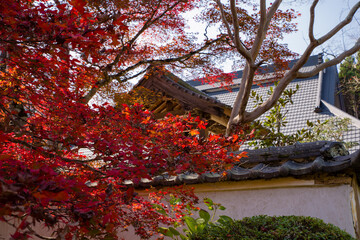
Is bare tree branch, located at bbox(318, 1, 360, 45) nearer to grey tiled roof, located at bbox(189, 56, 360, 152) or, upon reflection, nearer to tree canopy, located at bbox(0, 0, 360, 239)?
tree canopy, located at bbox(0, 0, 360, 239)

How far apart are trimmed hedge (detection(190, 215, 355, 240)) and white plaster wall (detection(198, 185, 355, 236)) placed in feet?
1.95

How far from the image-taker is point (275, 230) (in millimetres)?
3359

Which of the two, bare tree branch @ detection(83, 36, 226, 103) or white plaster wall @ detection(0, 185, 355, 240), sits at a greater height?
bare tree branch @ detection(83, 36, 226, 103)

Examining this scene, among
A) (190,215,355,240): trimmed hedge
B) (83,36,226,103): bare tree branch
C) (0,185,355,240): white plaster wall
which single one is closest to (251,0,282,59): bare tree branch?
(83,36,226,103): bare tree branch

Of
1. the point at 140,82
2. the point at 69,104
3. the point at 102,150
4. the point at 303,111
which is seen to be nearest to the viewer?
the point at 102,150

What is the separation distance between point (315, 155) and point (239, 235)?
1.64 metres

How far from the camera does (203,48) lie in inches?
303

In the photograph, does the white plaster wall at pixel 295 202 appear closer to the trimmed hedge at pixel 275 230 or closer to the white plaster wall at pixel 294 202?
the white plaster wall at pixel 294 202

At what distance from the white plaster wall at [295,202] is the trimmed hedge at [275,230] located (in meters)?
0.60

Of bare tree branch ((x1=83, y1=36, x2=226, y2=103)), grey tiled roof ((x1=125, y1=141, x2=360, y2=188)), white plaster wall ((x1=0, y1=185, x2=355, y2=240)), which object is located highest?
bare tree branch ((x1=83, y1=36, x2=226, y2=103))

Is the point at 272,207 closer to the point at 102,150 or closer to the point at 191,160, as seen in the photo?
the point at 191,160

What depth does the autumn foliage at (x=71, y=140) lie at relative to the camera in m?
1.85

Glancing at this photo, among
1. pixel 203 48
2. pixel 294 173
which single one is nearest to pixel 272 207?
pixel 294 173

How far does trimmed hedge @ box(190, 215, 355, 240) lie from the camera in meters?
3.26
